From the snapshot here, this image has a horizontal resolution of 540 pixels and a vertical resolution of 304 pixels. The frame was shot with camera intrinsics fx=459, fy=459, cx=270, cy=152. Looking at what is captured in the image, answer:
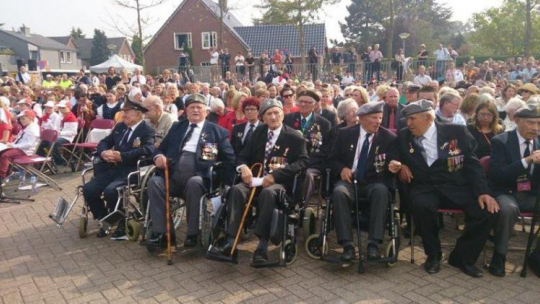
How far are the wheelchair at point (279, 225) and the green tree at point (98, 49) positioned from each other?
7253cm

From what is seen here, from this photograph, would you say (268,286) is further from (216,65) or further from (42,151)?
(216,65)

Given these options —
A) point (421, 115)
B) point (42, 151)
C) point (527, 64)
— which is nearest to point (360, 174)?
point (421, 115)

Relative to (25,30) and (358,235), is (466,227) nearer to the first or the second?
(358,235)

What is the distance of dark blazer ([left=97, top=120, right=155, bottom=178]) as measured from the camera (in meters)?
5.59

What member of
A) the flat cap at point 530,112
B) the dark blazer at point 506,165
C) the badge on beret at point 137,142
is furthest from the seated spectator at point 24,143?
the flat cap at point 530,112

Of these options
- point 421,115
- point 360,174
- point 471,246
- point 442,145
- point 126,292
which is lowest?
point 126,292

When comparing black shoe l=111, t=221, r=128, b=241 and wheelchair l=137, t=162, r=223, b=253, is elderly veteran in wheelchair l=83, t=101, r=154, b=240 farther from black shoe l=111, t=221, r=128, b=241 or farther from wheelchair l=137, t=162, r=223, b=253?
wheelchair l=137, t=162, r=223, b=253

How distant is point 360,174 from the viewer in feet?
15.9

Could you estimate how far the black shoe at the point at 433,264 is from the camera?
436 centimetres

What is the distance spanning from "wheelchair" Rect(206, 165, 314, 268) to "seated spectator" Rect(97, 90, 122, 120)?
6402mm

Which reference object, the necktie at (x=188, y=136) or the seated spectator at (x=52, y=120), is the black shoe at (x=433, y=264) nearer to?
the necktie at (x=188, y=136)

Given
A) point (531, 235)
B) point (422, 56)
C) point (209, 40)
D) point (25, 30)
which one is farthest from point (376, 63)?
Answer: point (25, 30)

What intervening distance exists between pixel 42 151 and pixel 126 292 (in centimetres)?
638

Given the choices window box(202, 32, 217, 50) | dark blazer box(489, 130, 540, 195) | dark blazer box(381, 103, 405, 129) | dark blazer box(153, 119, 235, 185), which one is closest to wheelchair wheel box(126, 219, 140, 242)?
dark blazer box(153, 119, 235, 185)
